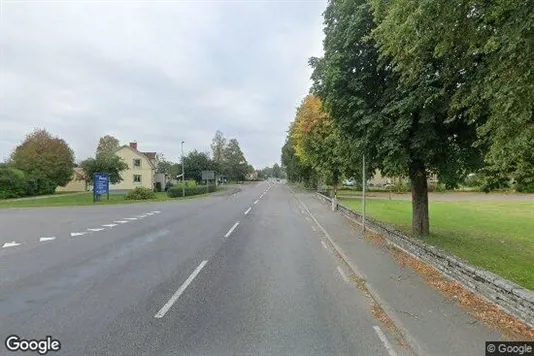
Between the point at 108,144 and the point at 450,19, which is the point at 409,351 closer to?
the point at 450,19

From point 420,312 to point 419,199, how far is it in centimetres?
804

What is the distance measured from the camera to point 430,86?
10523 mm

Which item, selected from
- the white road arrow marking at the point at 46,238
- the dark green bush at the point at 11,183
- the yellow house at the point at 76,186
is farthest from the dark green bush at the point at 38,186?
the white road arrow marking at the point at 46,238

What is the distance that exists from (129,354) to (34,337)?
150 cm

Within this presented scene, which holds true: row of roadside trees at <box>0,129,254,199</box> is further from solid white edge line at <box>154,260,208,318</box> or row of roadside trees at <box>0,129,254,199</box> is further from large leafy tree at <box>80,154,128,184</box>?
solid white edge line at <box>154,260,208,318</box>

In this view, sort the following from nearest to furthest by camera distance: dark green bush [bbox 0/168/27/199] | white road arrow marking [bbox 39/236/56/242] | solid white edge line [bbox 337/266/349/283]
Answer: solid white edge line [bbox 337/266/349/283] < white road arrow marking [bbox 39/236/56/242] < dark green bush [bbox 0/168/27/199]

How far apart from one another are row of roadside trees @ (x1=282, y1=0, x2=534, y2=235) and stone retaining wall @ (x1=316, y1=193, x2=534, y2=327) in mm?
1980

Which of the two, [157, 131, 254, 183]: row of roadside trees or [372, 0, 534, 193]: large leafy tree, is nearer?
[372, 0, 534, 193]: large leafy tree

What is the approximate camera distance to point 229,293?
25.5ft

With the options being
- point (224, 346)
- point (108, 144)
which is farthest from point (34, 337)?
point (108, 144)

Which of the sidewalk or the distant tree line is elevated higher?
the distant tree line

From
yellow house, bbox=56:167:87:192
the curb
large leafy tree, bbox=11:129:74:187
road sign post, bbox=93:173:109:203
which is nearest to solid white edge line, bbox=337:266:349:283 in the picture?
the curb

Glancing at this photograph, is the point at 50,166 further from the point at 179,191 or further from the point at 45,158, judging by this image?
the point at 179,191

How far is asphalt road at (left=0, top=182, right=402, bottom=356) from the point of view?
5.36 m
